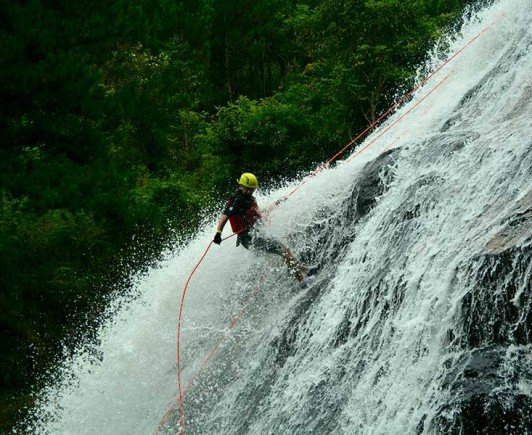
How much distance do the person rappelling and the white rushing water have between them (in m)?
0.31

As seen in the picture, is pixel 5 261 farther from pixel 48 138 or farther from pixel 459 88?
pixel 459 88

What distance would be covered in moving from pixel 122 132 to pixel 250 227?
14.9 feet

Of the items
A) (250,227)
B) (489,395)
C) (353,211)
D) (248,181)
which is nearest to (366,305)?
(489,395)

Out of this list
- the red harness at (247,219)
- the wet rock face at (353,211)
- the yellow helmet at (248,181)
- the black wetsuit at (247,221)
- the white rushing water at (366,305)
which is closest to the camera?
the white rushing water at (366,305)

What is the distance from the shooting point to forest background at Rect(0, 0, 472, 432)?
8562 mm

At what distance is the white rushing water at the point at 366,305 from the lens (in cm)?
596

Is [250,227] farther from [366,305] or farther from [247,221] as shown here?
[366,305]

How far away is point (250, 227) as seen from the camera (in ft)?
30.8

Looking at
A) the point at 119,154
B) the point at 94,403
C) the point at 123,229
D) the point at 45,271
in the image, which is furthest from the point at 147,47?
the point at 94,403

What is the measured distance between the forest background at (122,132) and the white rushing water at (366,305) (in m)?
2.42

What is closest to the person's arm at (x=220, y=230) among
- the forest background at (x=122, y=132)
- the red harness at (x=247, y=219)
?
the red harness at (x=247, y=219)

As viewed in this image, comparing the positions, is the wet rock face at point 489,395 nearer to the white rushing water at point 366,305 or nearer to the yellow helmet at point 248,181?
the white rushing water at point 366,305

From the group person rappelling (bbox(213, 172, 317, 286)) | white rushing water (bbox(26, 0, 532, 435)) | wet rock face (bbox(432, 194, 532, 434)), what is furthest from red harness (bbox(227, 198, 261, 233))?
wet rock face (bbox(432, 194, 532, 434))

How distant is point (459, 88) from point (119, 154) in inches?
364
